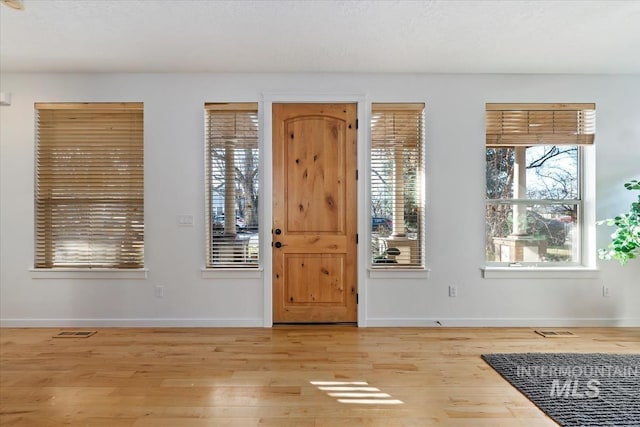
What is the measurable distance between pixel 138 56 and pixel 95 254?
199 cm

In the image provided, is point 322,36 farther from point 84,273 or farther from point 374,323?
point 84,273

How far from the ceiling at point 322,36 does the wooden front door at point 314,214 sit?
1.82ft

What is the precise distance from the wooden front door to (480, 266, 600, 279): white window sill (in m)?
1.41

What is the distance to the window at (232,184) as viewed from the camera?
3848 mm

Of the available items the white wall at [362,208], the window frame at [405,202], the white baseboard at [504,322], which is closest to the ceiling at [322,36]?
the white wall at [362,208]

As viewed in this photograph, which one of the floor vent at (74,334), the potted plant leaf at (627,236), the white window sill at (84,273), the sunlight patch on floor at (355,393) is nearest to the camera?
the sunlight patch on floor at (355,393)

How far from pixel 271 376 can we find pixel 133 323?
75.5 inches

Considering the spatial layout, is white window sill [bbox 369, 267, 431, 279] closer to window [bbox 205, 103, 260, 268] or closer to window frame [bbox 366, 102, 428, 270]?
window frame [bbox 366, 102, 428, 270]

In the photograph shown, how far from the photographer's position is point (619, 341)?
3398 millimetres

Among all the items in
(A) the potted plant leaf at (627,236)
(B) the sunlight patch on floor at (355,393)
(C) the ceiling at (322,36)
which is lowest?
(B) the sunlight patch on floor at (355,393)

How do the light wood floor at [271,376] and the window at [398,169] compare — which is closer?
the light wood floor at [271,376]

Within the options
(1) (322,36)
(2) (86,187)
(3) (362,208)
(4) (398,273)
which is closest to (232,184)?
(3) (362,208)

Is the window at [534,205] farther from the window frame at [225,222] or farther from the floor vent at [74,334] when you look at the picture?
the floor vent at [74,334]

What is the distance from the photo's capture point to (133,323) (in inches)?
150
